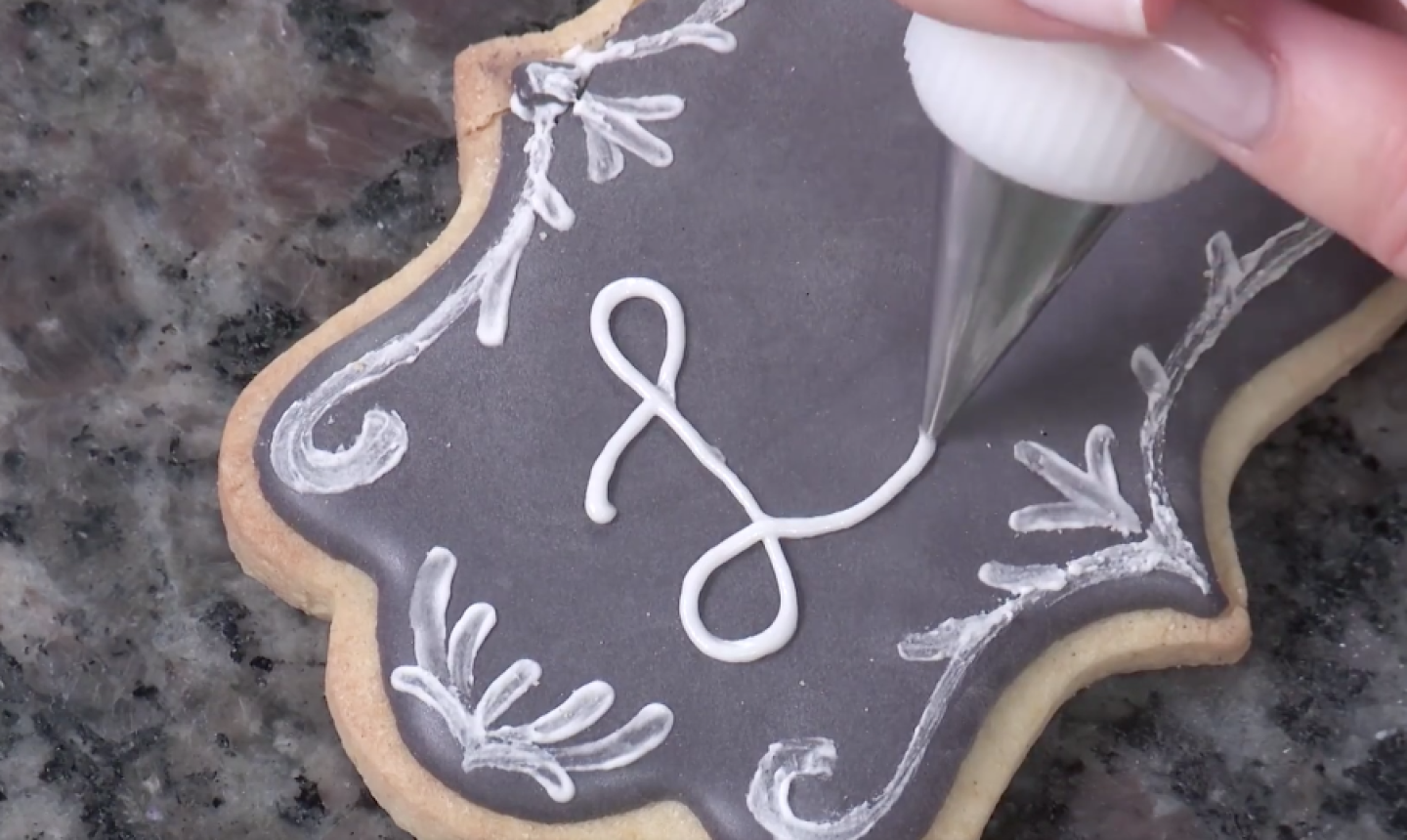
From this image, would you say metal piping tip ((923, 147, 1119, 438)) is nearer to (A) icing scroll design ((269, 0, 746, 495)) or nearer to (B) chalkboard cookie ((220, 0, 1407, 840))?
(B) chalkboard cookie ((220, 0, 1407, 840))

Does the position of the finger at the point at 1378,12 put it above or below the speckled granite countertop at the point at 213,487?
above

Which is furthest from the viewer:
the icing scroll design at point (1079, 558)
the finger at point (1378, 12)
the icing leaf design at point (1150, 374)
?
the icing leaf design at point (1150, 374)

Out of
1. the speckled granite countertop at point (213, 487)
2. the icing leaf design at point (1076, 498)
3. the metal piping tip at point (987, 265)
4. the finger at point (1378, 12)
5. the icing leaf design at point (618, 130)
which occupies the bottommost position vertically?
the speckled granite countertop at point (213, 487)

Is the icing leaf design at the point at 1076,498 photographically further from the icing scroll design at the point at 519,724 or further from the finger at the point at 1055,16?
the finger at the point at 1055,16

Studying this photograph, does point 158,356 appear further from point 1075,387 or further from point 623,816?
point 1075,387

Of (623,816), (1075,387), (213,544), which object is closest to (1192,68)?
(1075,387)

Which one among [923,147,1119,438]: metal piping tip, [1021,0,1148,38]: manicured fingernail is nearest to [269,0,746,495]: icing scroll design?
[923,147,1119,438]: metal piping tip

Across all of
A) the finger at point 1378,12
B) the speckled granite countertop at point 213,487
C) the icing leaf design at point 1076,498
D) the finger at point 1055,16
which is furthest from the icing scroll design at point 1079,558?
the finger at point 1055,16
